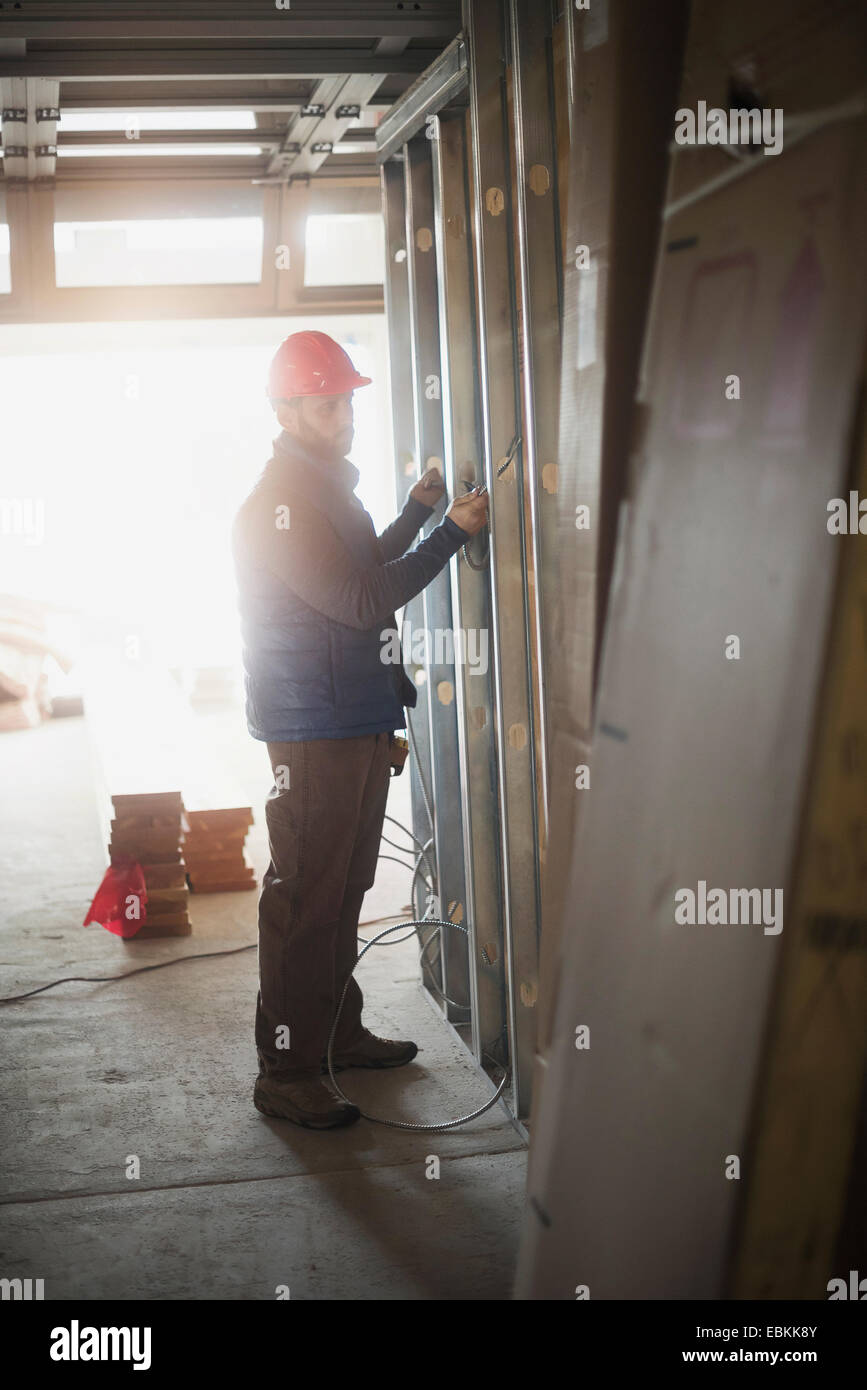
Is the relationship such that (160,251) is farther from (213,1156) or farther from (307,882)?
(213,1156)

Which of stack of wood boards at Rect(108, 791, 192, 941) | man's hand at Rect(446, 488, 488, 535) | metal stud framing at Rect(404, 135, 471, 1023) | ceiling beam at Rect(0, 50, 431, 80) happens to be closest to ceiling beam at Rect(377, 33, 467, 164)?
metal stud framing at Rect(404, 135, 471, 1023)

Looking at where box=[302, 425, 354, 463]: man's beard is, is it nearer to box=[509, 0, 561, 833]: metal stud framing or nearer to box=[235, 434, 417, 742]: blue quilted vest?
box=[235, 434, 417, 742]: blue quilted vest

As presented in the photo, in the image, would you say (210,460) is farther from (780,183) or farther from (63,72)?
(780,183)

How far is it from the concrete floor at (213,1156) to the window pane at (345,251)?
5.04 metres

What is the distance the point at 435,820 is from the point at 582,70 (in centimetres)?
246

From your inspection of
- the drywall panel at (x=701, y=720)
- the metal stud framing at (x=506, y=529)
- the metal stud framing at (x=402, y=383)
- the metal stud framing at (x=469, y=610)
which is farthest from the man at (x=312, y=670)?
the drywall panel at (x=701, y=720)

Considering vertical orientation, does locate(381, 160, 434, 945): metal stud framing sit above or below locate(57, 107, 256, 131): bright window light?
below

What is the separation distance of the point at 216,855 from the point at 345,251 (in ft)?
15.0

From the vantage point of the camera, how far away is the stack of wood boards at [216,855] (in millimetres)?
5797

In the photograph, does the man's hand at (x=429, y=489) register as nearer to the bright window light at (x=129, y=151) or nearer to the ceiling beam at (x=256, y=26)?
the ceiling beam at (x=256, y=26)

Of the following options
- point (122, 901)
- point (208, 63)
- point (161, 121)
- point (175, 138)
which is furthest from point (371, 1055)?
point (161, 121)

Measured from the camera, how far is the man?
331cm

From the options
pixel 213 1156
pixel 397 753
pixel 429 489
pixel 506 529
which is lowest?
pixel 213 1156

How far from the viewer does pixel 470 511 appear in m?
3.42
